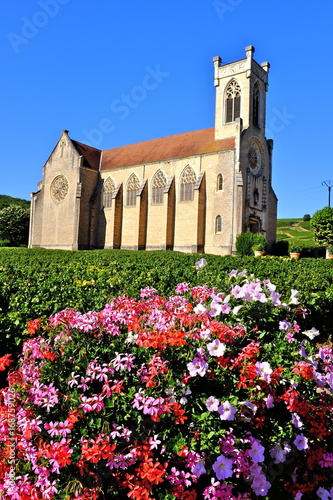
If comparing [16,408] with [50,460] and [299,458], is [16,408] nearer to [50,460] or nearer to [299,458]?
[50,460]

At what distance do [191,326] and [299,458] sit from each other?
1180mm

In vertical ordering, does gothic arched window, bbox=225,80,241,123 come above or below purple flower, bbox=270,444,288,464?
above

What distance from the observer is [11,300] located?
4371 millimetres

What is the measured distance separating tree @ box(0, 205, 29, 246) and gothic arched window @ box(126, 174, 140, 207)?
73.2 ft

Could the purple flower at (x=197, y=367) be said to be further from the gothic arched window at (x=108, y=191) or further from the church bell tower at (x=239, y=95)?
the gothic arched window at (x=108, y=191)

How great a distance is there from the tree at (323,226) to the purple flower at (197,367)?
31139 millimetres

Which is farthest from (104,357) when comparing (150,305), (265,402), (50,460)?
(265,402)

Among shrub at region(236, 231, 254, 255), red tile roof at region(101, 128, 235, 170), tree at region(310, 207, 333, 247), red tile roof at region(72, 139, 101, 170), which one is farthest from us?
red tile roof at region(72, 139, 101, 170)

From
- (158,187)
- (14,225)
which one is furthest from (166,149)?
(14,225)

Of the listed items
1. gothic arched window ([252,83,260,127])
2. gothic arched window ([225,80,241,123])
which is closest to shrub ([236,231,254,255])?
gothic arched window ([225,80,241,123])

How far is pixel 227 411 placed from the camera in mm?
2088

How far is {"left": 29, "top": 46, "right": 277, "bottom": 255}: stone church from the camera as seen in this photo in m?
29.6

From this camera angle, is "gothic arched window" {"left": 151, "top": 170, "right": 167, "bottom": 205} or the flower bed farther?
"gothic arched window" {"left": 151, "top": 170, "right": 167, "bottom": 205}

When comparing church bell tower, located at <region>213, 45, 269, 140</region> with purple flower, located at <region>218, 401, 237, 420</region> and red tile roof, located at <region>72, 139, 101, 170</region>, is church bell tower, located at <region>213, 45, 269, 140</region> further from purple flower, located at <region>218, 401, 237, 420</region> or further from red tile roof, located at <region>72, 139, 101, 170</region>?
purple flower, located at <region>218, 401, 237, 420</region>
